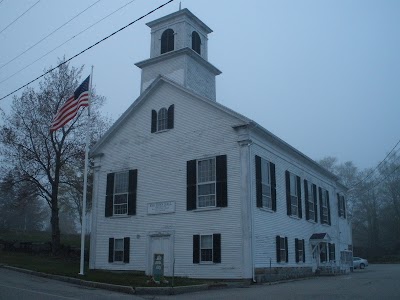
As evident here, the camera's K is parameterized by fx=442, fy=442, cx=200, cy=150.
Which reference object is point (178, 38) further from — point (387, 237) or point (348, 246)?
point (387, 237)

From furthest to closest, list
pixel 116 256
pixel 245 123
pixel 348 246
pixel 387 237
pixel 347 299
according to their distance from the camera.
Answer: pixel 387 237 < pixel 348 246 < pixel 116 256 < pixel 245 123 < pixel 347 299

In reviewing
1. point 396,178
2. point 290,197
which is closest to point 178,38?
→ point 290,197

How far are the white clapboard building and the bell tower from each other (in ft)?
0.23

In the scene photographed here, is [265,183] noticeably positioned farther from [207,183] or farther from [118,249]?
[118,249]

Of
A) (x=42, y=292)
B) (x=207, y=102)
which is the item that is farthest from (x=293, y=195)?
(x=42, y=292)

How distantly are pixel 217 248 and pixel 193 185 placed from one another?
11.5 ft

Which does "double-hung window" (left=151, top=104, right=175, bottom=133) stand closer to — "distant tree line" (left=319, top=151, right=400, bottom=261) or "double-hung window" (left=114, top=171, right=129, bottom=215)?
"double-hung window" (left=114, top=171, right=129, bottom=215)

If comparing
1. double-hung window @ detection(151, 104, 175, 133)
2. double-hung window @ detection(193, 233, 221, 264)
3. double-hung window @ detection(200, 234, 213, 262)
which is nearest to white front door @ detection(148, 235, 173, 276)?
double-hung window @ detection(193, 233, 221, 264)

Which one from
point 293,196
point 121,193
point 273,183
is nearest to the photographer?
point 273,183

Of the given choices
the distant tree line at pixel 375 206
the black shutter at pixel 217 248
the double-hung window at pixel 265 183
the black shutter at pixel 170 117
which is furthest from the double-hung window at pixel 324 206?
the distant tree line at pixel 375 206

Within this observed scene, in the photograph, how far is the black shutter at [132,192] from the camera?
25281 mm

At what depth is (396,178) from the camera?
223ft

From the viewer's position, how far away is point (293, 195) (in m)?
27.8

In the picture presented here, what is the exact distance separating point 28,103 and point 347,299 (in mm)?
27410
